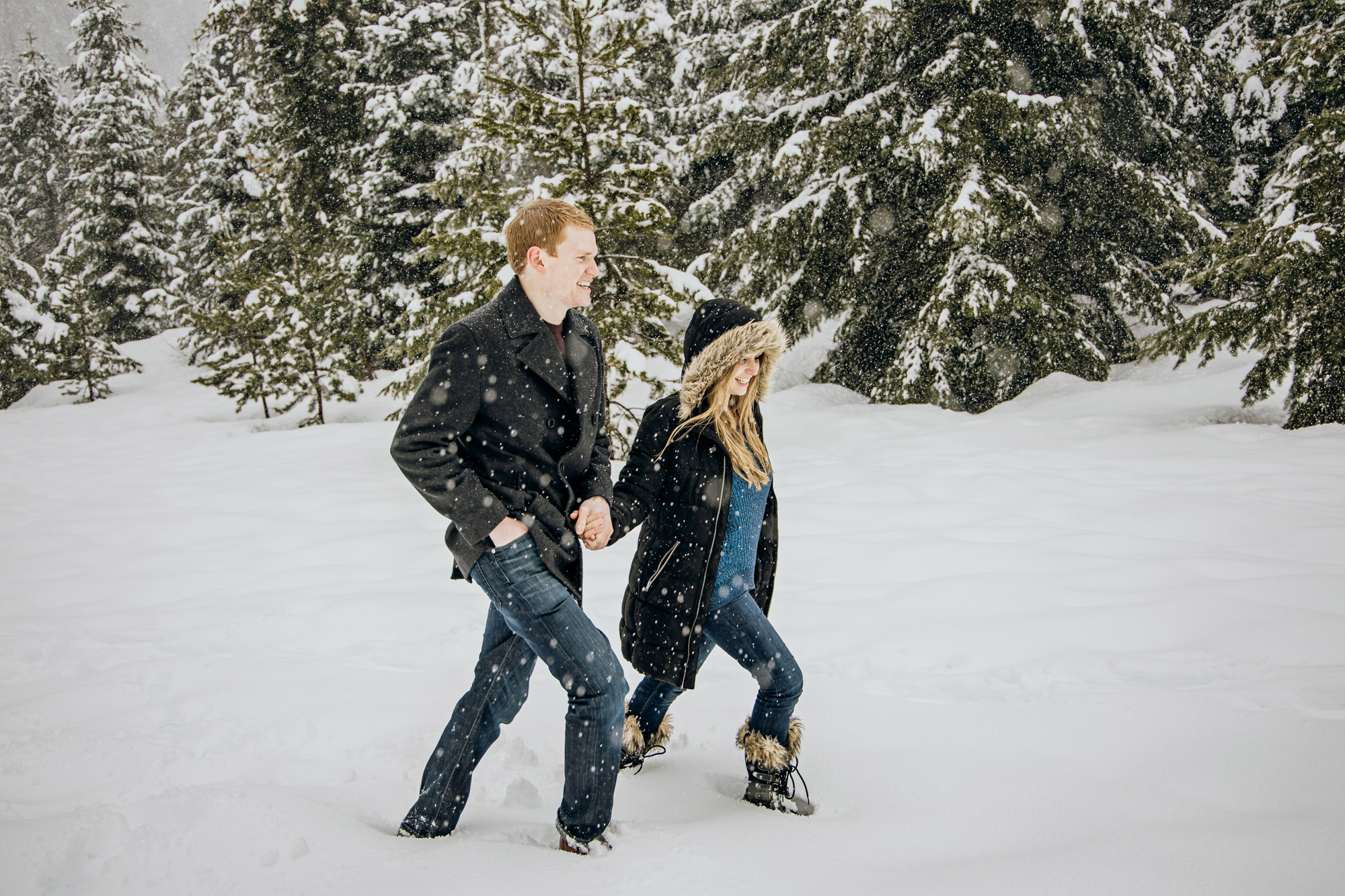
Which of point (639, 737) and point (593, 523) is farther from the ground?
point (593, 523)

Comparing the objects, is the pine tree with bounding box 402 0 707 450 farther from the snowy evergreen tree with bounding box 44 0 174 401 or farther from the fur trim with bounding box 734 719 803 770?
the snowy evergreen tree with bounding box 44 0 174 401

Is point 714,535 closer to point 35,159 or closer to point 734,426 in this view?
point 734,426

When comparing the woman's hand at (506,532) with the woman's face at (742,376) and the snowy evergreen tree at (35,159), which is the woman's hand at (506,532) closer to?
the woman's face at (742,376)

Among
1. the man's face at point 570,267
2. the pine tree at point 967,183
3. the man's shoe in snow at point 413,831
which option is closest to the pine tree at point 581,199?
the pine tree at point 967,183

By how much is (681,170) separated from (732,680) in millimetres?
18171

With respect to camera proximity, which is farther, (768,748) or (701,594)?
(768,748)

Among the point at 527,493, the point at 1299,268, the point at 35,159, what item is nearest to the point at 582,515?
the point at 527,493

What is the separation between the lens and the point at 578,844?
235cm

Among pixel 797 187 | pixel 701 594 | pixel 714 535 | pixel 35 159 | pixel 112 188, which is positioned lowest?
pixel 701 594

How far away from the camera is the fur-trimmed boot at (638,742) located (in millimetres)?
2947

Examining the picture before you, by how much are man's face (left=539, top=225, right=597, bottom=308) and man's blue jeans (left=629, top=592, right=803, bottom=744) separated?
4.11ft

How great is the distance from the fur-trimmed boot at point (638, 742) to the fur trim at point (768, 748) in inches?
14.4

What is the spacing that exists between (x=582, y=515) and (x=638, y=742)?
1143 millimetres

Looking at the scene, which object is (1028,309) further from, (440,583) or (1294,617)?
(440,583)
